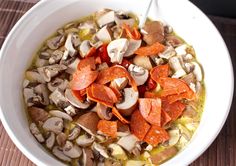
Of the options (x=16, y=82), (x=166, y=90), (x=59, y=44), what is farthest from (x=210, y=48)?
(x=16, y=82)

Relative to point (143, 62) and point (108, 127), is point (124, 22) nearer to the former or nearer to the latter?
point (143, 62)

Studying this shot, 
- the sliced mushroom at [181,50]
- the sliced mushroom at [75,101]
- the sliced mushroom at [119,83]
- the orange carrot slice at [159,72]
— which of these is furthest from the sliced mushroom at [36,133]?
the sliced mushroom at [181,50]

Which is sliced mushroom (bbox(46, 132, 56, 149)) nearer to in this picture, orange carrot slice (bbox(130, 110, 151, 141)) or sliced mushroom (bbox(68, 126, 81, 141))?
sliced mushroom (bbox(68, 126, 81, 141))

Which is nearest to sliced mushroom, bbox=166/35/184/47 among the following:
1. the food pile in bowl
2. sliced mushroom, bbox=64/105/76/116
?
the food pile in bowl

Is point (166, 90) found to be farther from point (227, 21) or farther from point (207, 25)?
point (227, 21)

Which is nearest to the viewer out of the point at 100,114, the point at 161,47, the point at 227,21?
the point at 100,114

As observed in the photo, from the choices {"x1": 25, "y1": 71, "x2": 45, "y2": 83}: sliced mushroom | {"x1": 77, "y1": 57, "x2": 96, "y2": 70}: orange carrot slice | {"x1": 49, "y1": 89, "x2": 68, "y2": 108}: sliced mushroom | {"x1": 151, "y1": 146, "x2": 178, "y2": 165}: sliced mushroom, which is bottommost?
{"x1": 151, "y1": 146, "x2": 178, "y2": 165}: sliced mushroom

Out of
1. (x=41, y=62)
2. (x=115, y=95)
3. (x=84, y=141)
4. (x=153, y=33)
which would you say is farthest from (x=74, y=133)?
(x=153, y=33)
